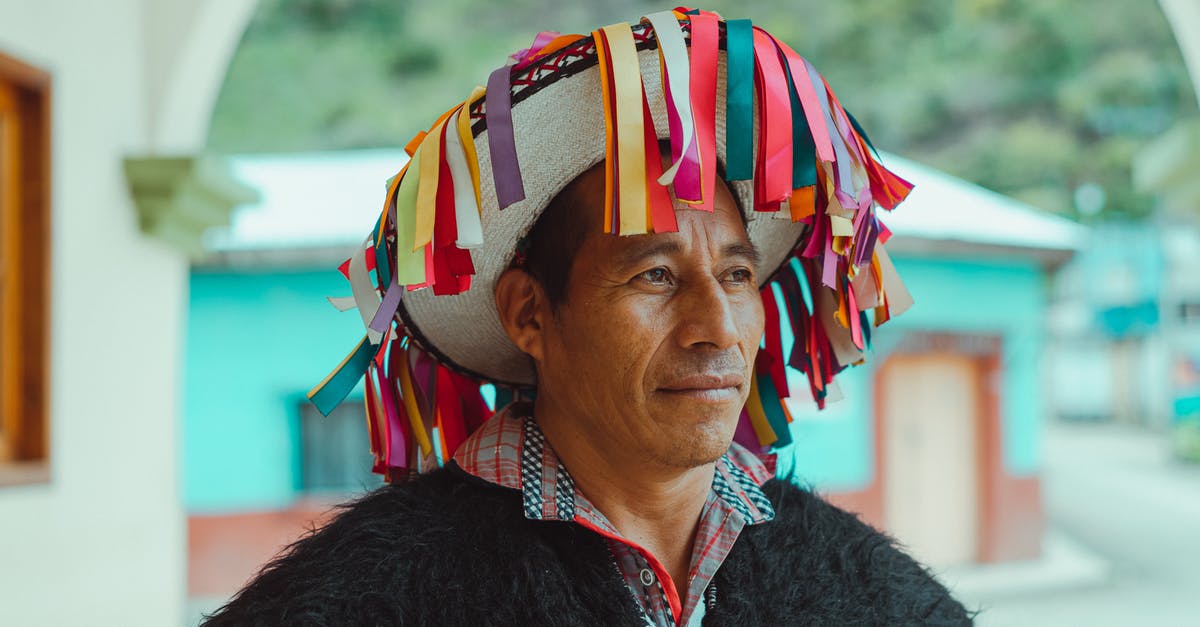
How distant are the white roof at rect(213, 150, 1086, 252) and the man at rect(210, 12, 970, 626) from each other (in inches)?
262

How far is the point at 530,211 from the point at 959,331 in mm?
8445

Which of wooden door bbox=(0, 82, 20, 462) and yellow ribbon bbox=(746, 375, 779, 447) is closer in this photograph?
yellow ribbon bbox=(746, 375, 779, 447)

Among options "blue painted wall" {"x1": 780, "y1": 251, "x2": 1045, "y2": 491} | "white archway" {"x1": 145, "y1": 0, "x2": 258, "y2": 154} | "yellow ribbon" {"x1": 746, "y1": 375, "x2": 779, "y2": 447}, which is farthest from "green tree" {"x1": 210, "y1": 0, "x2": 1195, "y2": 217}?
"yellow ribbon" {"x1": 746, "y1": 375, "x2": 779, "y2": 447}

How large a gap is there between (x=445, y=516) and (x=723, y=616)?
0.44 meters

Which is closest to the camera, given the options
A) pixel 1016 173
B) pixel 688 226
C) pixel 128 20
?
pixel 688 226

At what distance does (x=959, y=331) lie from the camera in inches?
369

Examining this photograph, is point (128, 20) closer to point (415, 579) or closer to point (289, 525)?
point (415, 579)

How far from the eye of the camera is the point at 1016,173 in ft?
61.6

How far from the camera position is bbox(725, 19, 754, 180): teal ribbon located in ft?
4.50

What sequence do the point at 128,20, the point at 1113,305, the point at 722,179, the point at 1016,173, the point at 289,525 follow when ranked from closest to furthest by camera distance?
the point at 722,179 < the point at 128,20 < the point at 289,525 < the point at 1016,173 < the point at 1113,305

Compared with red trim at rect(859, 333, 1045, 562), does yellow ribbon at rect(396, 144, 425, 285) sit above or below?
above

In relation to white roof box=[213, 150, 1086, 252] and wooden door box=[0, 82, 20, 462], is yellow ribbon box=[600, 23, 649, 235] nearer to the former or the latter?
wooden door box=[0, 82, 20, 462]

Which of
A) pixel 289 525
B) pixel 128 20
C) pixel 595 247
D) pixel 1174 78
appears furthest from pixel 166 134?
pixel 1174 78

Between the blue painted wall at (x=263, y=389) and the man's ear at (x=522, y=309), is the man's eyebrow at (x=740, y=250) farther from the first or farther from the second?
the blue painted wall at (x=263, y=389)
